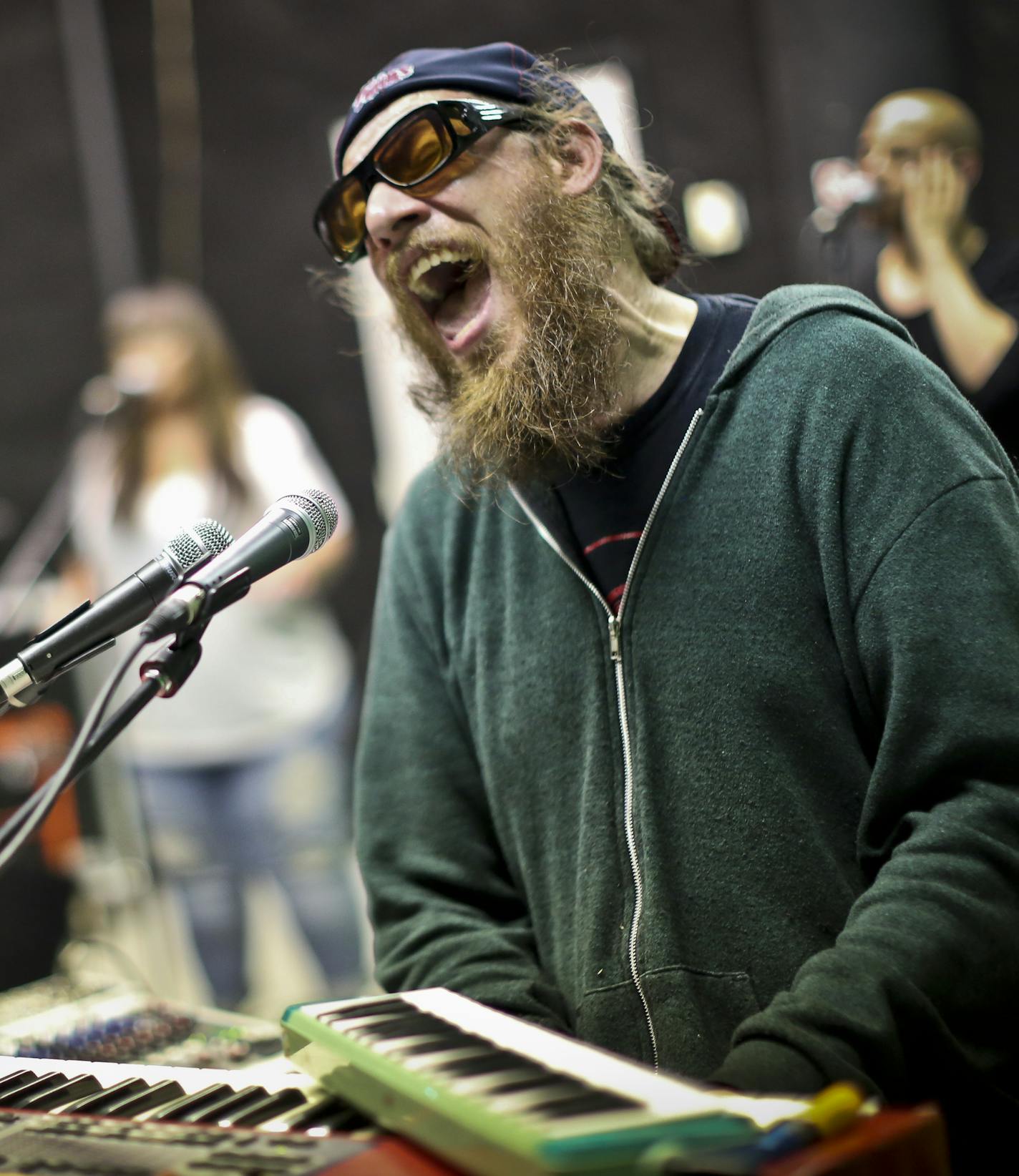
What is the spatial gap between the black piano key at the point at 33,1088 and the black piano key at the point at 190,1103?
182mm

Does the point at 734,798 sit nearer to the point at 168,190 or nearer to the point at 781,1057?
the point at 781,1057

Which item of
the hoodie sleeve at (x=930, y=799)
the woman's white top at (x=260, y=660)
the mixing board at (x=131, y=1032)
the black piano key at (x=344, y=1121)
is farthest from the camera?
the woman's white top at (x=260, y=660)

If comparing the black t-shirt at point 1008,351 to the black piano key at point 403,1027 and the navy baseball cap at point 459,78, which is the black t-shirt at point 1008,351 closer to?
the navy baseball cap at point 459,78

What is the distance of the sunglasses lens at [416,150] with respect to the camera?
1.67 m

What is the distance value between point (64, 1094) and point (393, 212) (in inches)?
44.3

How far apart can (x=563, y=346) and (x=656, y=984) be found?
0.80 meters

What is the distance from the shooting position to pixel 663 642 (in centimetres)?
157

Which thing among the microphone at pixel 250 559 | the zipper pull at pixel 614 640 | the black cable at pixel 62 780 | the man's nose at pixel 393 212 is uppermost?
the man's nose at pixel 393 212

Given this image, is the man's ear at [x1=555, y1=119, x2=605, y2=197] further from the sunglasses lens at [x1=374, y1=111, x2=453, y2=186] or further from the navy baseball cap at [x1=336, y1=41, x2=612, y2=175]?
the sunglasses lens at [x1=374, y1=111, x2=453, y2=186]

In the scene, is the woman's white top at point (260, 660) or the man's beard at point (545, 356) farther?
the woman's white top at point (260, 660)

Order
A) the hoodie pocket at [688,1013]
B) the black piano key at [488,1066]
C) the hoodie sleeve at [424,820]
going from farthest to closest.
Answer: the hoodie sleeve at [424,820] < the hoodie pocket at [688,1013] < the black piano key at [488,1066]

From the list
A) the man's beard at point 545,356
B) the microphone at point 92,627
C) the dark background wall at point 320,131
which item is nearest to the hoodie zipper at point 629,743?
the man's beard at point 545,356

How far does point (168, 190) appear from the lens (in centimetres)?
397

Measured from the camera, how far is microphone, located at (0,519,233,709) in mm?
1198
